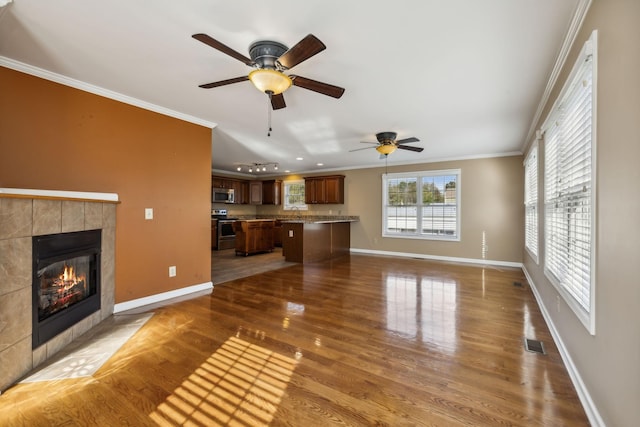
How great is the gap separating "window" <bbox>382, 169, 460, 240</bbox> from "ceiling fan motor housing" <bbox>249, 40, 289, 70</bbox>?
17.8ft

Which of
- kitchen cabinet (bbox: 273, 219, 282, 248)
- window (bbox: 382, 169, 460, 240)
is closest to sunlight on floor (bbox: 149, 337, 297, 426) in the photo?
window (bbox: 382, 169, 460, 240)

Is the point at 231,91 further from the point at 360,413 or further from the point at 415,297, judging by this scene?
the point at 415,297

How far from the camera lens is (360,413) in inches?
63.0

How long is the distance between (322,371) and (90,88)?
141 inches

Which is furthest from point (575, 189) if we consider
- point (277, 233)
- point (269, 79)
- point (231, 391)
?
point (277, 233)

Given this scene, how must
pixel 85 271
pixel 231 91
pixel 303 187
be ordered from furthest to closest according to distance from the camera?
pixel 303 187 → pixel 231 91 → pixel 85 271

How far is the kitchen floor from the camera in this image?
195 inches

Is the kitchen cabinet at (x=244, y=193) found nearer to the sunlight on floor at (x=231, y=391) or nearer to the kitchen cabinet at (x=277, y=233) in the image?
the kitchen cabinet at (x=277, y=233)

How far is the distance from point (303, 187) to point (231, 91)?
19.2 ft

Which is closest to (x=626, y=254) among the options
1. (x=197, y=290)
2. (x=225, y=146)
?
(x=197, y=290)

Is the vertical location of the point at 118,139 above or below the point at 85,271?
above

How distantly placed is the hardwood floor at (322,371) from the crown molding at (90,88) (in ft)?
8.06

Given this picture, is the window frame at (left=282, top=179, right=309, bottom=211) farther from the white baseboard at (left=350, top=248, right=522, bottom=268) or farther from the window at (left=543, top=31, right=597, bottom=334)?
the window at (left=543, top=31, right=597, bottom=334)

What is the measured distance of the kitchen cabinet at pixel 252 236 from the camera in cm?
701
